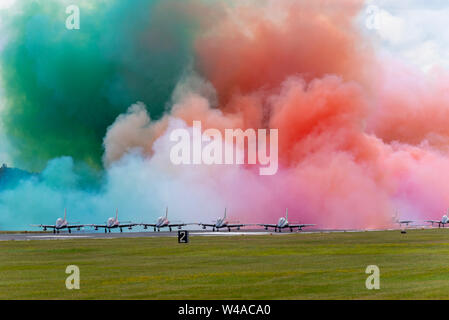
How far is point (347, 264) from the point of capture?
6000cm

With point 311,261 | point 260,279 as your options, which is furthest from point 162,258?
point 260,279

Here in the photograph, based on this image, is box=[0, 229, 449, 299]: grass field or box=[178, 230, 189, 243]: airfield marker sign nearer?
box=[0, 229, 449, 299]: grass field

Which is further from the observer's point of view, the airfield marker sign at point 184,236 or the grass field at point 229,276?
the airfield marker sign at point 184,236

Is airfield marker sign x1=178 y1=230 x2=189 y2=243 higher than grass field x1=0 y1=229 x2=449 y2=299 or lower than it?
higher

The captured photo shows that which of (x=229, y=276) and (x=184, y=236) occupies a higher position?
(x=184, y=236)

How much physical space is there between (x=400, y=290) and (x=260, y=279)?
1021 centimetres

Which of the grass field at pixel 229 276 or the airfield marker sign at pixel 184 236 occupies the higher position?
the airfield marker sign at pixel 184 236

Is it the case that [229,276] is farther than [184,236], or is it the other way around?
[184,236]
